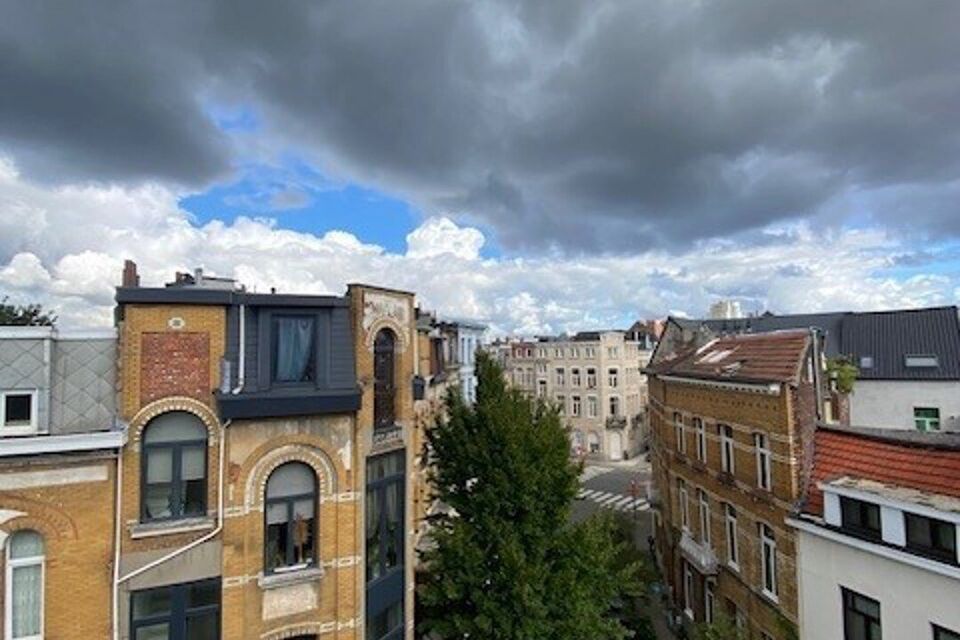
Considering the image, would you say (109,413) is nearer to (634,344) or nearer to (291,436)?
(291,436)

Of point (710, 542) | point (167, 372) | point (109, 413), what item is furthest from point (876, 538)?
point (109, 413)

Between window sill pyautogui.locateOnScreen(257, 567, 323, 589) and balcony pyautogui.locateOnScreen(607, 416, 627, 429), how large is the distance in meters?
51.1

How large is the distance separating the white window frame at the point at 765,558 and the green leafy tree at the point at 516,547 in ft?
14.5

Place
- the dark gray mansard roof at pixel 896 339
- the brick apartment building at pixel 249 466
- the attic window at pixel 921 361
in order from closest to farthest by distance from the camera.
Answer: the brick apartment building at pixel 249 466 < the dark gray mansard roof at pixel 896 339 < the attic window at pixel 921 361

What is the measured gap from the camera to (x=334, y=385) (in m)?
12.9

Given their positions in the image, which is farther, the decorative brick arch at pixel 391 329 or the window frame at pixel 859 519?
the decorative brick arch at pixel 391 329

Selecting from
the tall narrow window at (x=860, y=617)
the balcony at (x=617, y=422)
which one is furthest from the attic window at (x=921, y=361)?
the balcony at (x=617, y=422)

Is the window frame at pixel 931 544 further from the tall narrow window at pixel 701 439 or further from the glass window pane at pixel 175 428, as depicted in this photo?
the glass window pane at pixel 175 428

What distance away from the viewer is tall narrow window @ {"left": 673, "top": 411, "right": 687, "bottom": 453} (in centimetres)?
2270

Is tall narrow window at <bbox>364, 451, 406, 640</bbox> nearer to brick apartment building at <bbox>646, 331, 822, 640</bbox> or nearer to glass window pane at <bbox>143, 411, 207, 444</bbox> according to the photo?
glass window pane at <bbox>143, 411, 207, 444</bbox>

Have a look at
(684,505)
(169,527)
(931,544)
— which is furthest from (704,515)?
(169,527)

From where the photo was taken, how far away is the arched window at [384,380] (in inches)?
567

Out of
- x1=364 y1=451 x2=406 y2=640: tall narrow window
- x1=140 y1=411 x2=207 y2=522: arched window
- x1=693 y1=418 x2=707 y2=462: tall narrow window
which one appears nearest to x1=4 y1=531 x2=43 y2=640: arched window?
x1=140 y1=411 x2=207 y2=522: arched window

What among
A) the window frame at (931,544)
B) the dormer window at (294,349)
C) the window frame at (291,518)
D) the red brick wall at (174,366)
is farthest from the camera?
the dormer window at (294,349)
